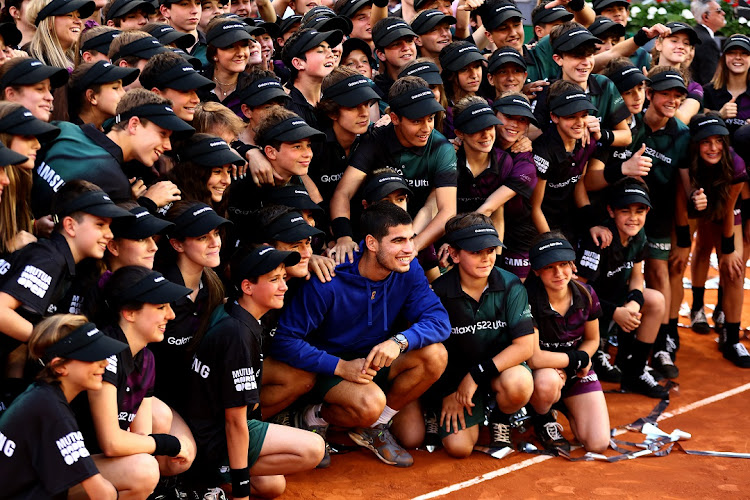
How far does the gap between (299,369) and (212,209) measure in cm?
144

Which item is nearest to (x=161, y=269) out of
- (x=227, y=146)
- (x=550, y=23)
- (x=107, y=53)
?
(x=227, y=146)

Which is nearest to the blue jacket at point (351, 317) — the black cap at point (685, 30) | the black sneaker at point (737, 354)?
the black sneaker at point (737, 354)

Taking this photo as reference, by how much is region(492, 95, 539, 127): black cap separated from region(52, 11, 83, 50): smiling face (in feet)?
11.4

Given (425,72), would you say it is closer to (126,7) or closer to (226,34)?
(226,34)

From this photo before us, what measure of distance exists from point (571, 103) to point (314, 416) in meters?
3.58

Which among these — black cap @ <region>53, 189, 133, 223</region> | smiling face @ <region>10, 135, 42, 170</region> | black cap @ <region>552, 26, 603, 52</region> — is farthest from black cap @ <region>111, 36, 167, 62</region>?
black cap @ <region>552, 26, 603, 52</region>

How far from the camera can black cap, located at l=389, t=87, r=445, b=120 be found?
8141 mm

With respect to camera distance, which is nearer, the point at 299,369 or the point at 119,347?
the point at 119,347

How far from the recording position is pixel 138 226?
240 inches

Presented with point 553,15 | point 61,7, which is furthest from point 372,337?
point 553,15

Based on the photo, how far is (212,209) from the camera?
678 centimetres

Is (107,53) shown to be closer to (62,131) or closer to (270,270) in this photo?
(62,131)

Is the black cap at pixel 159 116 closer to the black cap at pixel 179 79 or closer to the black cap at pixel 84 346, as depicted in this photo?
the black cap at pixel 179 79

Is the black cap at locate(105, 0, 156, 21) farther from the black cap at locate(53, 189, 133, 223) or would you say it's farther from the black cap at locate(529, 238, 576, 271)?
the black cap at locate(529, 238, 576, 271)
